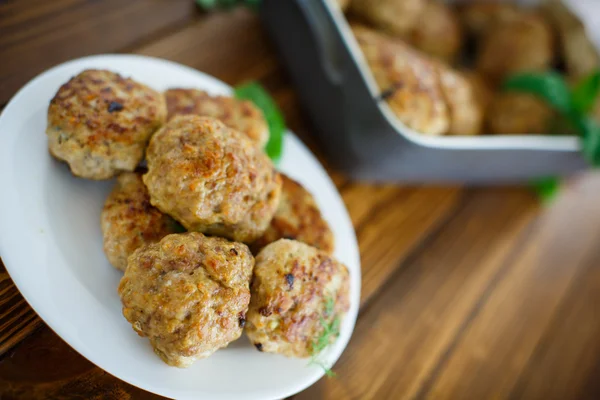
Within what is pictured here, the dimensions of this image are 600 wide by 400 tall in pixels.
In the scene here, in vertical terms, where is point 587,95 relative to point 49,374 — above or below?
below

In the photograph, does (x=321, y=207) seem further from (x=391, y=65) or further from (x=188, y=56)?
(x=188, y=56)

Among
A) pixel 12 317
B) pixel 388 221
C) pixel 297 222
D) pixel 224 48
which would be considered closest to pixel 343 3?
pixel 224 48

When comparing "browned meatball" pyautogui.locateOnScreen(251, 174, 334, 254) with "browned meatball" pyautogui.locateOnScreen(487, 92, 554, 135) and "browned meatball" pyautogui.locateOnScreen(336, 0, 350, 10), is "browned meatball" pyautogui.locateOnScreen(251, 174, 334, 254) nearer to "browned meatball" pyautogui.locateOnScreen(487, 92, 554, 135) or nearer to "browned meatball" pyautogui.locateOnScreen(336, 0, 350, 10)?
"browned meatball" pyautogui.locateOnScreen(336, 0, 350, 10)

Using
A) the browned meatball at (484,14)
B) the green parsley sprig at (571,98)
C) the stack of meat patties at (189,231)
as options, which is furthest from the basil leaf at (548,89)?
the stack of meat patties at (189,231)

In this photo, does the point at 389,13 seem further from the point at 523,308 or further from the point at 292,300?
the point at 292,300

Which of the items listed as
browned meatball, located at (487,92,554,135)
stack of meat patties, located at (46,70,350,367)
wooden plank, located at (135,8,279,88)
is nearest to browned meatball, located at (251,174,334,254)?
stack of meat patties, located at (46,70,350,367)

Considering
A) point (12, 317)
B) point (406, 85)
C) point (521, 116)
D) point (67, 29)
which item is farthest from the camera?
point (521, 116)

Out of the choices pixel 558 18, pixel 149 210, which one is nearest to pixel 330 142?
pixel 149 210

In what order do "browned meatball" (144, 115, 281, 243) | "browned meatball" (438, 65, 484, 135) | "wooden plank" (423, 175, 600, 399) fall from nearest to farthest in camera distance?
"browned meatball" (144, 115, 281, 243) < "wooden plank" (423, 175, 600, 399) < "browned meatball" (438, 65, 484, 135)
